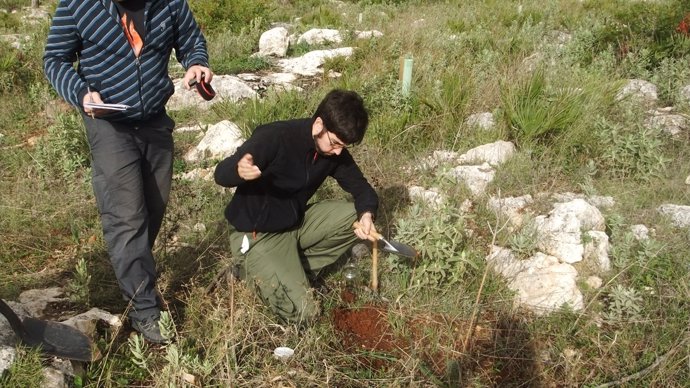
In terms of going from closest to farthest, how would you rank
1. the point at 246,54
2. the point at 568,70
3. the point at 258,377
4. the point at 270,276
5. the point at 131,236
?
the point at 258,377 < the point at 131,236 < the point at 270,276 < the point at 568,70 < the point at 246,54

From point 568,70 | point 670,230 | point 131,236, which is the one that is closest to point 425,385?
point 131,236

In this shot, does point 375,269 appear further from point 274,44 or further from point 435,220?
point 274,44

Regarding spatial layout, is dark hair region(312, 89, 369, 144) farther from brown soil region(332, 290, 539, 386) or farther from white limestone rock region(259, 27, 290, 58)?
white limestone rock region(259, 27, 290, 58)

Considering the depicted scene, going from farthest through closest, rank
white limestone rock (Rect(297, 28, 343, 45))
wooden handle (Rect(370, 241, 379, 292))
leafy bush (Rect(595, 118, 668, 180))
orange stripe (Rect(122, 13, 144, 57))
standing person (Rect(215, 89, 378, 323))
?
white limestone rock (Rect(297, 28, 343, 45)) → leafy bush (Rect(595, 118, 668, 180)) → wooden handle (Rect(370, 241, 379, 292)) → standing person (Rect(215, 89, 378, 323)) → orange stripe (Rect(122, 13, 144, 57))

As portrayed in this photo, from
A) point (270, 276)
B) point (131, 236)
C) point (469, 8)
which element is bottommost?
point (469, 8)

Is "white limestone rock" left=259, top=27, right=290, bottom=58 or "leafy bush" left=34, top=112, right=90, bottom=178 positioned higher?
"leafy bush" left=34, top=112, right=90, bottom=178

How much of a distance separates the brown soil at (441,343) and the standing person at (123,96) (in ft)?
3.34

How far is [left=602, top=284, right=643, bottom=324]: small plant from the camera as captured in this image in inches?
116

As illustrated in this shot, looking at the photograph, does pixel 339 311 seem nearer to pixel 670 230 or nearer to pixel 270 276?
pixel 270 276

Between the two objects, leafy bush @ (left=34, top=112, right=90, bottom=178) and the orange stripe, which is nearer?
the orange stripe

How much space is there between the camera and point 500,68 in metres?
6.20

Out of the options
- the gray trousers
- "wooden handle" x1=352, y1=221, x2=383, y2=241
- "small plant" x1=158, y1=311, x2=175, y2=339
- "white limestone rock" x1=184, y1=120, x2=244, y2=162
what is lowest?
"white limestone rock" x1=184, y1=120, x2=244, y2=162

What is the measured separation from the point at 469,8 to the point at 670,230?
7.22 meters

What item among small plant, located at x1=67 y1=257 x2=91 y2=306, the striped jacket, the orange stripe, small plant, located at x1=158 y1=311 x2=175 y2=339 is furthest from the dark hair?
small plant, located at x1=67 y1=257 x2=91 y2=306
